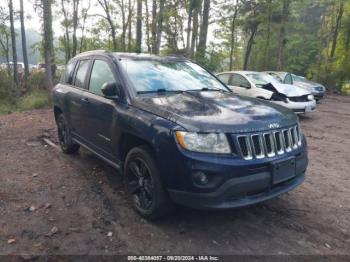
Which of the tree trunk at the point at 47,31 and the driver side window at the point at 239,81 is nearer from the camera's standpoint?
the driver side window at the point at 239,81

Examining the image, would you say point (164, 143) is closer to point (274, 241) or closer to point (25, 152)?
point (274, 241)

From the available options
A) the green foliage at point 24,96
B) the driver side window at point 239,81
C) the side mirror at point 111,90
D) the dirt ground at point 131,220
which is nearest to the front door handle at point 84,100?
the side mirror at point 111,90

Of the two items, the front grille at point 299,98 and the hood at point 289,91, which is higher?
the hood at point 289,91

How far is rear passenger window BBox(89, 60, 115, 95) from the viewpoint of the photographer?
14.1ft

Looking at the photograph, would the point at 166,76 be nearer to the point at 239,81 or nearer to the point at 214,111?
the point at 214,111

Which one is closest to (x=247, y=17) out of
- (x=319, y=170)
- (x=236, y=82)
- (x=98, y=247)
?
(x=236, y=82)

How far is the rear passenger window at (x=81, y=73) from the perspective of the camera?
5.02 metres

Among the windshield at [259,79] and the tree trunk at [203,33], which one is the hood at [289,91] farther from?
the tree trunk at [203,33]

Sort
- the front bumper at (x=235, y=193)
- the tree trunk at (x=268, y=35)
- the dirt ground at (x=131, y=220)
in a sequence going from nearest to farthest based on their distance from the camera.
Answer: the front bumper at (x=235, y=193) < the dirt ground at (x=131, y=220) < the tree trunk at (x=268, y=35)

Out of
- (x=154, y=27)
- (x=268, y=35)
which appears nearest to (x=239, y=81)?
(x=154, y=27)

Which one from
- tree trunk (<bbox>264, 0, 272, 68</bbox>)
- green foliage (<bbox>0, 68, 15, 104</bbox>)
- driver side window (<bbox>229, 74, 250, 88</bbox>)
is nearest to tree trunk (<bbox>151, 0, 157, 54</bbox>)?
driver side window (<bbox>229, 74, 250, 88</bbox>)

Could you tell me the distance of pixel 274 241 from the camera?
320 cm

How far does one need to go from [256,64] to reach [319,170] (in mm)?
24860

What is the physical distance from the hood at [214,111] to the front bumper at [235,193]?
0.40 m
